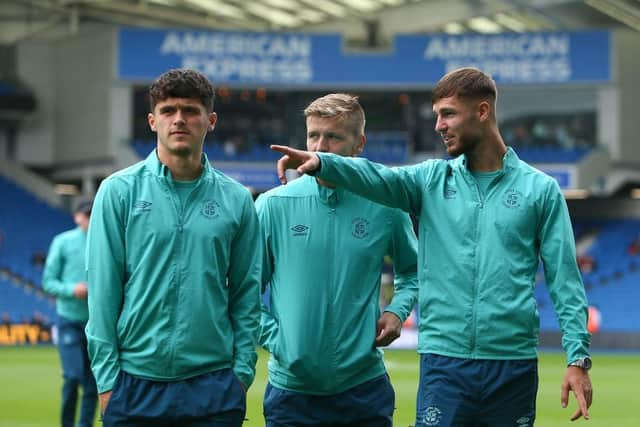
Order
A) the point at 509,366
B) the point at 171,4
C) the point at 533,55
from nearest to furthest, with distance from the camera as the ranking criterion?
the point at 509,366, the point at 533,55, the point at 171,4

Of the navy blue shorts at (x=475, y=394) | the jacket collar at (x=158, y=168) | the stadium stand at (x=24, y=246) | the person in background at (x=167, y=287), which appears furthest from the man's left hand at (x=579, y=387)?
the stadium stand at (x=24, y=246)

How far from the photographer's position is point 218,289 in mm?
5309

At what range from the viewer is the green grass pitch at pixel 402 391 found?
47.3 ft

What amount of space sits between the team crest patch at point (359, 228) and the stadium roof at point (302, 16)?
35.7 meters

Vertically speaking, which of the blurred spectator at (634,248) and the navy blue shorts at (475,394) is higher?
the navy blue shorts at (475,394)

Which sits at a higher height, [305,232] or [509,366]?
[305,232]

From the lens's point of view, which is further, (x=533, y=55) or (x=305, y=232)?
(x=533, y=55)

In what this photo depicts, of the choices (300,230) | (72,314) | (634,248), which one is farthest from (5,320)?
(300,230)

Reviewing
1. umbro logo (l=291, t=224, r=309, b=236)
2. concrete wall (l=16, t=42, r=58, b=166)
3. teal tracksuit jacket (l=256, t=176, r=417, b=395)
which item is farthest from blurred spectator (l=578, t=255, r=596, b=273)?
umbro logo (l=291, t=224, r=309, b=236)

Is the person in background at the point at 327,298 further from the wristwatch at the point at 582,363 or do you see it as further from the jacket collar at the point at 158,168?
the wristwatch at the point at 582,363

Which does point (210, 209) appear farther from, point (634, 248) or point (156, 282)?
point (634, 248)

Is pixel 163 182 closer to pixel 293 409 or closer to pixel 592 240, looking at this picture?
pixel 293 409

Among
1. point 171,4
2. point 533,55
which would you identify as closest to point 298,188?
point 533,55

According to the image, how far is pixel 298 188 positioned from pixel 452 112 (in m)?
0.92
